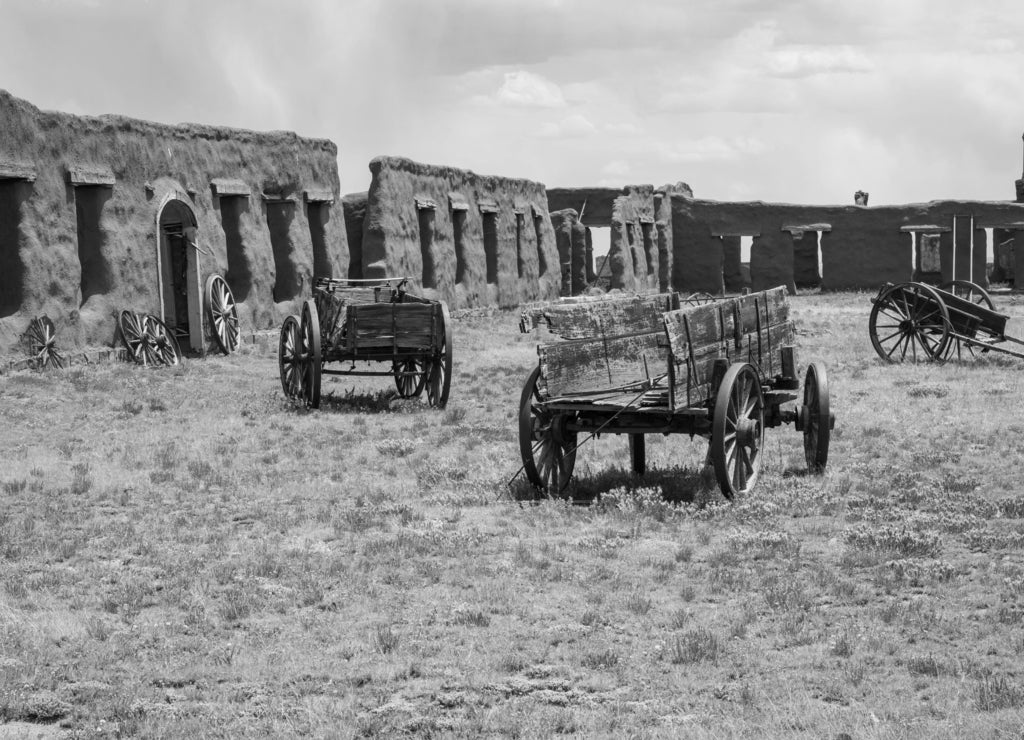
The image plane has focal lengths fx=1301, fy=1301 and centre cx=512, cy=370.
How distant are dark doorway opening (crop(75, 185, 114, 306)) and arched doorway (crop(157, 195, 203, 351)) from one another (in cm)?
118

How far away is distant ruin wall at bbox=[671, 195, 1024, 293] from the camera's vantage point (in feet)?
118

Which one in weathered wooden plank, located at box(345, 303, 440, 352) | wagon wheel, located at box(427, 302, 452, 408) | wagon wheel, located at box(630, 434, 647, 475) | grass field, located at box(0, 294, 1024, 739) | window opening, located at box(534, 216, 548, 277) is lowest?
grass field, located at box(0, 294, 1024, 739)

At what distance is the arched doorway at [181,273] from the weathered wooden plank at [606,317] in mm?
10185

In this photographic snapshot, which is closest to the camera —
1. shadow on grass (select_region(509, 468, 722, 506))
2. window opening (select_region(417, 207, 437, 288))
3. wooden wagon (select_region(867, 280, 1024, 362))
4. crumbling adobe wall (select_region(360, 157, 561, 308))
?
shadow on grass (select_region(509, 468, 722, 506))

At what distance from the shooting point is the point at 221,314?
63.9 ft

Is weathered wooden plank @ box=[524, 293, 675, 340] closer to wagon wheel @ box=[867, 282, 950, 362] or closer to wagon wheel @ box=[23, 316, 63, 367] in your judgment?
wagon wheel @ box=[867, 282, 950, 362]

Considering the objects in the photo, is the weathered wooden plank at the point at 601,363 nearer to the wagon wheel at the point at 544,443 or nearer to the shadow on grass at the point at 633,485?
the wagon wheel at the point at 544,443

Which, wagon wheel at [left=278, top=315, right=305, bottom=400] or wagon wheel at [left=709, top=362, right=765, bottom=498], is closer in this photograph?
wagon wheel at [left=709, top=362, right=765, bottom=498]

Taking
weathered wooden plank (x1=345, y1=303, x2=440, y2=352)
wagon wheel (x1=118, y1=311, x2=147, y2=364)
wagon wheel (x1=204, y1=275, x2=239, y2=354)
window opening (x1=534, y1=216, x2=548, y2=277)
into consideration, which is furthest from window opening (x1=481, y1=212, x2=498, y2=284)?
weathered wooden plank (x1=345, y1=303, x2=440, y2=352)

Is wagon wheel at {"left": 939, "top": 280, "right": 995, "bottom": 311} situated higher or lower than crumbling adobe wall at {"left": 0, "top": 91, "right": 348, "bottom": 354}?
lower

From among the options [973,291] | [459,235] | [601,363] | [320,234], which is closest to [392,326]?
[601,363]

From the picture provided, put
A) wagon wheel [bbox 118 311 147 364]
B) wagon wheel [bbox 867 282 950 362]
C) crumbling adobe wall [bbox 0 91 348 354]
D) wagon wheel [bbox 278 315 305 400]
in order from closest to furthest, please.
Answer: wagon wheel [bbox 278 315 305 400] → crumbling adobe wall [bbox 0 91 348 354] → wagon wheel [bbox 867 282 950 362] → wagon wheel [bbox 118 311 147 364]

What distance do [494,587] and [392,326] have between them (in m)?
7.12

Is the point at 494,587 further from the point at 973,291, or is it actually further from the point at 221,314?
the point at 973,291
